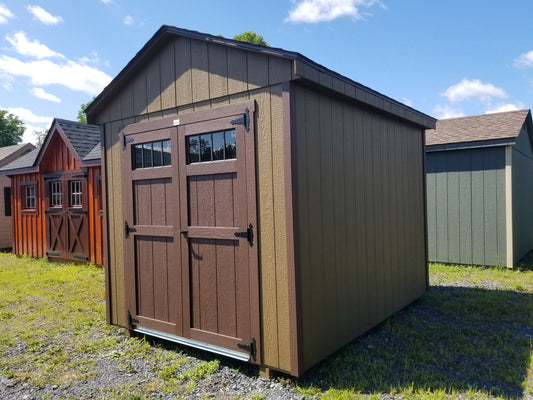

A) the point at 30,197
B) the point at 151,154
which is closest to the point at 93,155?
the point at 30,197

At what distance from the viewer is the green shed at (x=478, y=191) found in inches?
294

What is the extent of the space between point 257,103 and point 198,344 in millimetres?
2125

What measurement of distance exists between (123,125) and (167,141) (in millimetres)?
718

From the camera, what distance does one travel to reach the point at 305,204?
310 centimetres

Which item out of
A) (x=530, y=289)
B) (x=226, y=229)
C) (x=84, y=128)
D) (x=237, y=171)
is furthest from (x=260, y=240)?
(x=84, y=128)

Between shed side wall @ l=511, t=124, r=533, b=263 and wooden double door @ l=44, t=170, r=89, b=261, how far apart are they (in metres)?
8.78

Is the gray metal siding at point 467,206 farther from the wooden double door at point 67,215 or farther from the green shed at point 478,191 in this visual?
the wooden double door at point 67,215

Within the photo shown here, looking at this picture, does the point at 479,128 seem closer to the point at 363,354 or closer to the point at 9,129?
the point at 363,354

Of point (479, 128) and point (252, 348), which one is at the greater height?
point (479, 128)

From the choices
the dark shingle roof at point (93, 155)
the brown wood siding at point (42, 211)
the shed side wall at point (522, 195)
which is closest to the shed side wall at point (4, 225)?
the brown wood siding at point (42, 211)

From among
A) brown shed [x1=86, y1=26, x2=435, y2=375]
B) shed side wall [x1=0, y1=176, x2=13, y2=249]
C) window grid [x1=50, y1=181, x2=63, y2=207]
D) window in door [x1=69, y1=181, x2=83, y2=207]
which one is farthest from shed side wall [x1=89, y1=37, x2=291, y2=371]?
shed side wall [x1=0, y1=176, x2=13, y2=249]

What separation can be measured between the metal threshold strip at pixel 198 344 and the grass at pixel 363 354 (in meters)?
0.12

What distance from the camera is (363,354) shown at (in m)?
3.52

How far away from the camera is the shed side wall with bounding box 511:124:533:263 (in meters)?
7.78
